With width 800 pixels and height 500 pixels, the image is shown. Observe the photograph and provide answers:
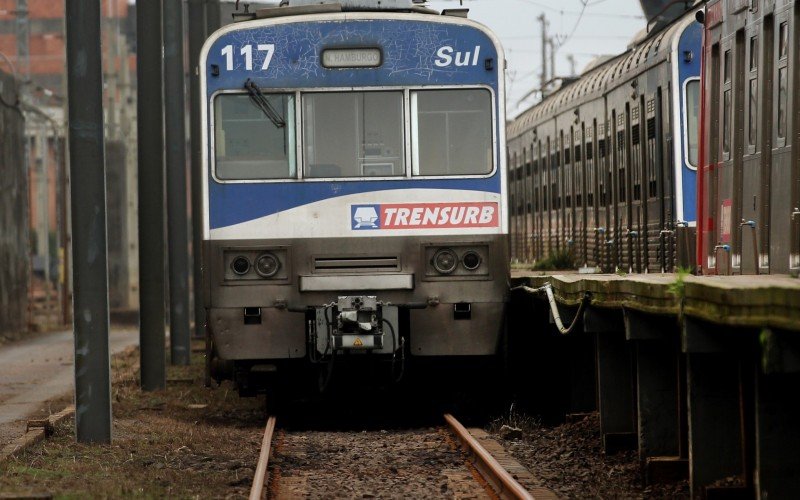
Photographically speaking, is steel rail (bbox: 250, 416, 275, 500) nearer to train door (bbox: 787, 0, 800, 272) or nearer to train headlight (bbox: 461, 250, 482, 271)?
train headlight (bbox: 461, 250, 482, 271)

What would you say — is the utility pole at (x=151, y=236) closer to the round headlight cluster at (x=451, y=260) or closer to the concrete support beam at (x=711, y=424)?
the round headlight cluster at (x=451, y=260)

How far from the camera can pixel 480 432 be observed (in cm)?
1312

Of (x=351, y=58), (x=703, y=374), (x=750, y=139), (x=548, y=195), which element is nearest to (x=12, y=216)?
(x=548, y=195)

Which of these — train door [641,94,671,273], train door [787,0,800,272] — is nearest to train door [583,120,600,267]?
train door [641,94,671,273]

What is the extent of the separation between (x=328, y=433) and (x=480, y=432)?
150 cm

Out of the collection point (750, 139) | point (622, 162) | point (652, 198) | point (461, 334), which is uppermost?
point (622, 162)

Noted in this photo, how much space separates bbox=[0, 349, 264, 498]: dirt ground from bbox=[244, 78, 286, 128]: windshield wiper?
2.78 m

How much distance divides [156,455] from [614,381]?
359 cm

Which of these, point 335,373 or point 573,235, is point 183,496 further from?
point 573,235

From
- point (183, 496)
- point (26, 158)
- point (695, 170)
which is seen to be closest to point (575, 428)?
point (695, 170)

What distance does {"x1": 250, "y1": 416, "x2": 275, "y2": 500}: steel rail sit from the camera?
9397 millimetres

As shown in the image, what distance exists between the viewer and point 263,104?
13.4 metres

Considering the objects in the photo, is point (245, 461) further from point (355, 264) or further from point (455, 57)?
point (455, 57)

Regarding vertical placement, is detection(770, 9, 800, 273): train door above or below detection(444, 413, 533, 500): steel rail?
above
